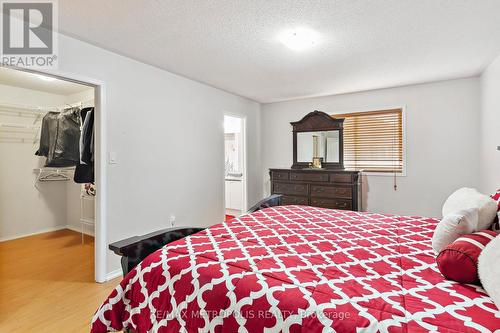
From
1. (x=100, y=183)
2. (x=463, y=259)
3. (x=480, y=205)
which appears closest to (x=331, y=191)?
A: (x=480, y=205)

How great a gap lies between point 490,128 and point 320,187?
2.15 metres

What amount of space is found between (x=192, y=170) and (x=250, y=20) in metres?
2.23

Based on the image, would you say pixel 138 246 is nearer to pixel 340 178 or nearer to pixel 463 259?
pixel 463 259

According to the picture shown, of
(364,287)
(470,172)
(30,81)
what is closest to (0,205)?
(30,81)

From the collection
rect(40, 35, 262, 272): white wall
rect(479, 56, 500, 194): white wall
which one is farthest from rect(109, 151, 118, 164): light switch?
rect(479, 56, 500, 194): white wall

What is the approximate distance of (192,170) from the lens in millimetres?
3803

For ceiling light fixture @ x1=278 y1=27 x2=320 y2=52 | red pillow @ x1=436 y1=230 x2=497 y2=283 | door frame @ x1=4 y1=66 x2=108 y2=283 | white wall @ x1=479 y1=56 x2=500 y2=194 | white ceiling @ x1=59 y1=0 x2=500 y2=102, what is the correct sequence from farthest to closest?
white wall @ x1=479 y1=56 x2=500 y2=194 → door frame @ x1=4 y1=66 x2=108 y2=283 → ceiling light fixture @ x1=278 y1=27 x2=320 y2=52 → white ceiling @ x1=59 y1=0 x2=500 y2=102 → red pillow @ x1=436 y1=230 x2=497 y2=283

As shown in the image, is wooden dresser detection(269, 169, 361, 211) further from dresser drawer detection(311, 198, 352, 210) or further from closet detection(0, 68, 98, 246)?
closet detection(0, 68, 98, 246)

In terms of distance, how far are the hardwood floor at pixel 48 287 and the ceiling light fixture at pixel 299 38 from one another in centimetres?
281

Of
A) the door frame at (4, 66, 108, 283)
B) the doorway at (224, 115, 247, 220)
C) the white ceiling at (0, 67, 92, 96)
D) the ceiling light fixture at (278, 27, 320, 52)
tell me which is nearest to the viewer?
the ceiling light fixture at (278, 27, 320, 52)

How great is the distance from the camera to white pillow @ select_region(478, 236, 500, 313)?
951mm

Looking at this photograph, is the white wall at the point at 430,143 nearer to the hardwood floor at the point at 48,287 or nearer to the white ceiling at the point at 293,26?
the white ceiling at the point at 293,26

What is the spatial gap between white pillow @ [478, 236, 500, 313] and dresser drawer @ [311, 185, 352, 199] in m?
2.91

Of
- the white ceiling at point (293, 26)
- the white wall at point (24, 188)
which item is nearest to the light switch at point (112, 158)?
the white ceiling at point (293, 26)
